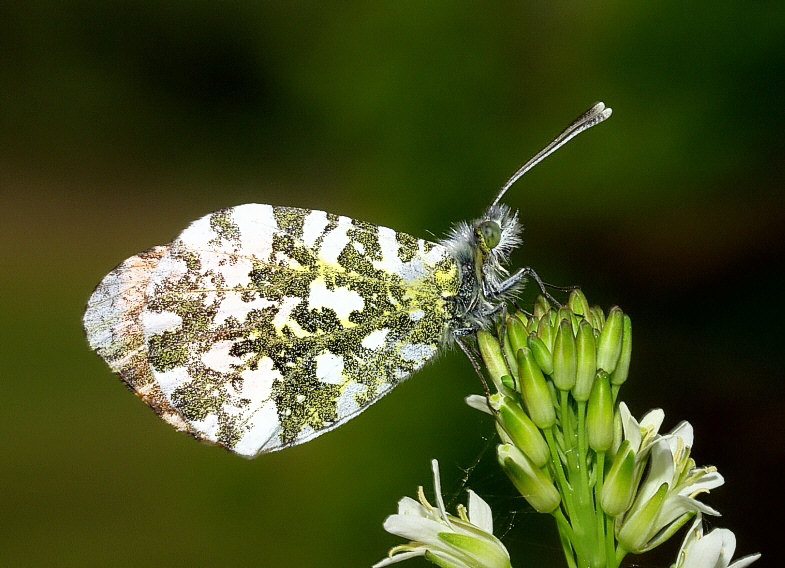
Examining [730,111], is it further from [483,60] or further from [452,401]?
[452,401]

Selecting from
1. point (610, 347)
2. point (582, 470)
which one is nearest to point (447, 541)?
point (582, 470)

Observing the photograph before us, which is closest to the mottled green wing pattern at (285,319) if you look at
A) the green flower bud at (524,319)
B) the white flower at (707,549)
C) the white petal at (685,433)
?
the green flower bud at (524,319)

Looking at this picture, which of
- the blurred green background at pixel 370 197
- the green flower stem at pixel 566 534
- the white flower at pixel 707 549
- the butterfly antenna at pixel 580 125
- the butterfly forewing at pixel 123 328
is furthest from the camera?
the blurred green background at pixel 370 197

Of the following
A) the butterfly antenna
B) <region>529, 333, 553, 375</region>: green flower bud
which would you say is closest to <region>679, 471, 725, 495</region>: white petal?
<region>529, 333, 553, 375</region>: green flower bud

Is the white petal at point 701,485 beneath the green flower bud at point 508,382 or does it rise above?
beneath

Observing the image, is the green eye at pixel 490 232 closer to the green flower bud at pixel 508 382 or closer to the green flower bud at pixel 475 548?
the green flower bud at pixel 508 382

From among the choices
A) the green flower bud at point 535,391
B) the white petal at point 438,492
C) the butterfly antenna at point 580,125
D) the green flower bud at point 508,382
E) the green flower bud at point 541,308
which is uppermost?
the butterfly antenna at point 580,125

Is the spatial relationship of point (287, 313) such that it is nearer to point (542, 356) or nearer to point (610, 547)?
point (542, 356)

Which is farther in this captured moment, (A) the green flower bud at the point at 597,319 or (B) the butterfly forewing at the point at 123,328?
(B) the butterfly forewing at the point at 123,328

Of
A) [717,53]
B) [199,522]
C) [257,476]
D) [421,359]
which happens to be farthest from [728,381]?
[199,522]
